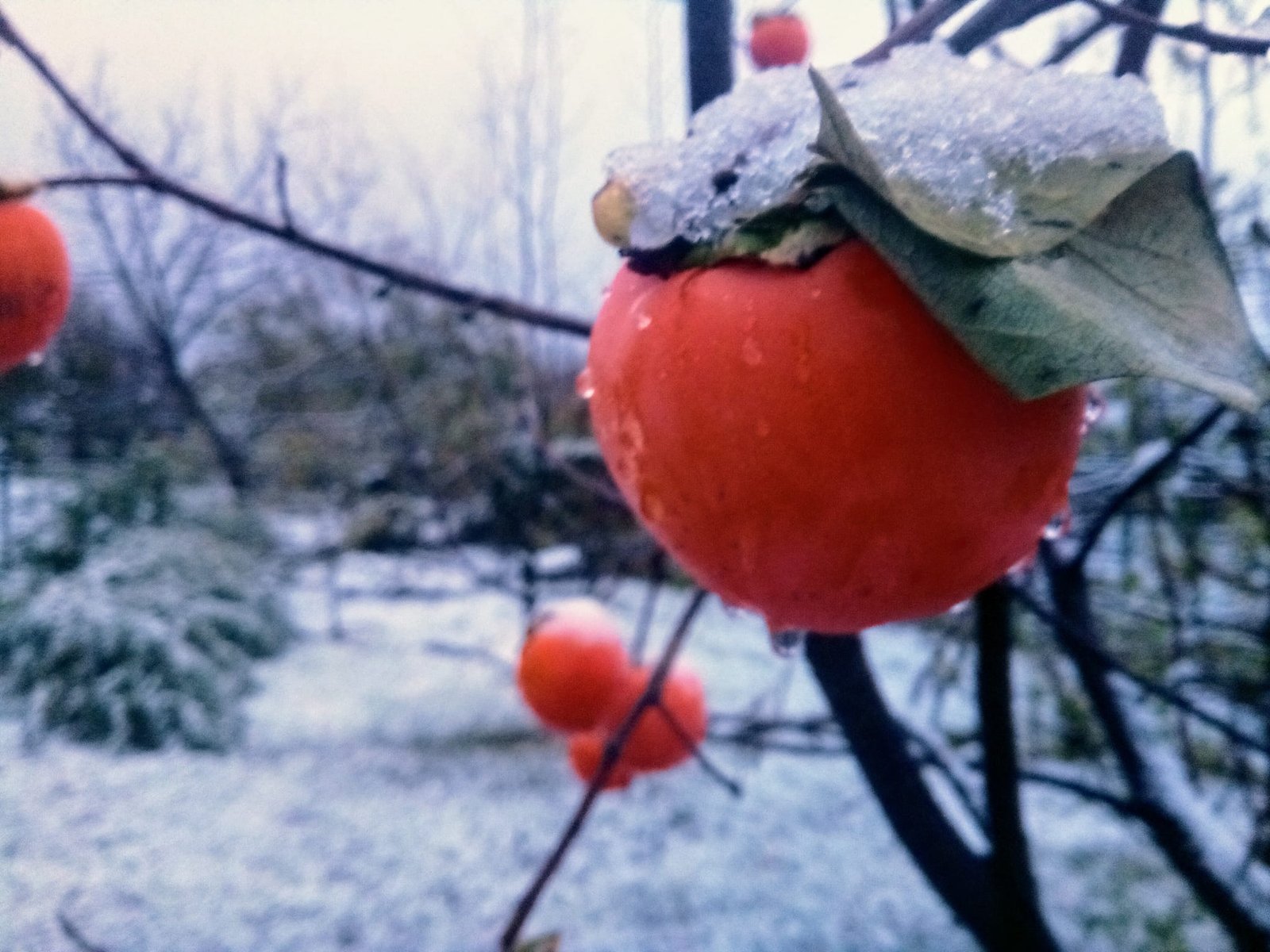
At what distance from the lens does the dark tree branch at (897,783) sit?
1.48ft

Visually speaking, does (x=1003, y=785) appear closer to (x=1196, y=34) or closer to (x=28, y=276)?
(x=1196, y=34)

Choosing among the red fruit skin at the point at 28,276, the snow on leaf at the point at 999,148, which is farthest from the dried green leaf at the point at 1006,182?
the red fruit skin at the point at 28,276

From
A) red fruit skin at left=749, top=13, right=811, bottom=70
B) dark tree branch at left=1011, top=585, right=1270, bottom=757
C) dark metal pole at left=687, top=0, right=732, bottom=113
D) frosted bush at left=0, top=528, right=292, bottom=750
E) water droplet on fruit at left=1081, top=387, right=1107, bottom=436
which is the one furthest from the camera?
frosted bush at left=0, top=528, right=292, bottom=750

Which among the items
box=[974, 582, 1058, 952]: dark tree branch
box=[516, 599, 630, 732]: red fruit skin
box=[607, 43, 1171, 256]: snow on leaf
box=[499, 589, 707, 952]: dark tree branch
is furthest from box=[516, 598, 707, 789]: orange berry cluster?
box=[607, 43, 1171, 256]: snow on leaf

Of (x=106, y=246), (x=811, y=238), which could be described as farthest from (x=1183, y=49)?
(x=106, y=246)

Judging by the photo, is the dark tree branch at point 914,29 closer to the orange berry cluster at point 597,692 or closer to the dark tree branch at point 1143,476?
the dark tree branch at point 1143,476

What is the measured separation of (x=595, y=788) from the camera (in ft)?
1.38

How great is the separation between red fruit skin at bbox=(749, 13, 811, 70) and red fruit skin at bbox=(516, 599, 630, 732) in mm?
463

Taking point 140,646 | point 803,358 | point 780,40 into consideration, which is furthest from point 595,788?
point 140,646

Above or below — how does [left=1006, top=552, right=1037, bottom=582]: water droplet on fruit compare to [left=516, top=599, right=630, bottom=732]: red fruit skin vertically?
above

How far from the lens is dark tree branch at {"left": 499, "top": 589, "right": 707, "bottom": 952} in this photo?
1.31ft

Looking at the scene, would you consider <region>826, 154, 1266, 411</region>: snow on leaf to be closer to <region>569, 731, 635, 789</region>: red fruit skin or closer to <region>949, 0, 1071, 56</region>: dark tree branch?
<region>949, 0, 1071, 56</region>: dark tree branch

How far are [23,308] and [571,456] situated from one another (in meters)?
1.70

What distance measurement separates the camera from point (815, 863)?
1522 millimetres
